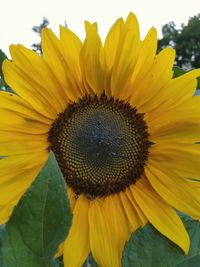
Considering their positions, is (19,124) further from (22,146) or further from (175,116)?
(175,116)

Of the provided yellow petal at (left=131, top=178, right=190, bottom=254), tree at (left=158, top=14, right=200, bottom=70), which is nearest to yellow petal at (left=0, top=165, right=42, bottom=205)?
A: yellow petal at (left=131, top=178, right=190, bottom=254)

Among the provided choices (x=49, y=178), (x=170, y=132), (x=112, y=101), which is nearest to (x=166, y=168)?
(x=170, y=132)

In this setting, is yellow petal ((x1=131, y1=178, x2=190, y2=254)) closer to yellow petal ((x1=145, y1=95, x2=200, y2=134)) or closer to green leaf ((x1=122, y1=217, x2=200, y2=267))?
green leaf ((x1=122, y1=217, x2=200, y2=267))

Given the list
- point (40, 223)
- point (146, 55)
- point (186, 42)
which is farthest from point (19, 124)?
point (186, 42)

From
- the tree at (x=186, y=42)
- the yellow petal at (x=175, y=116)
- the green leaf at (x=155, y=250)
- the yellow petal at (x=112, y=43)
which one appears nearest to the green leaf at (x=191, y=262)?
the green leaf at (x=155, y=250)

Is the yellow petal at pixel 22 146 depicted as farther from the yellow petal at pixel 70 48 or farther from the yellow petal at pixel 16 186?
the yellow petal at pixel 70 48
